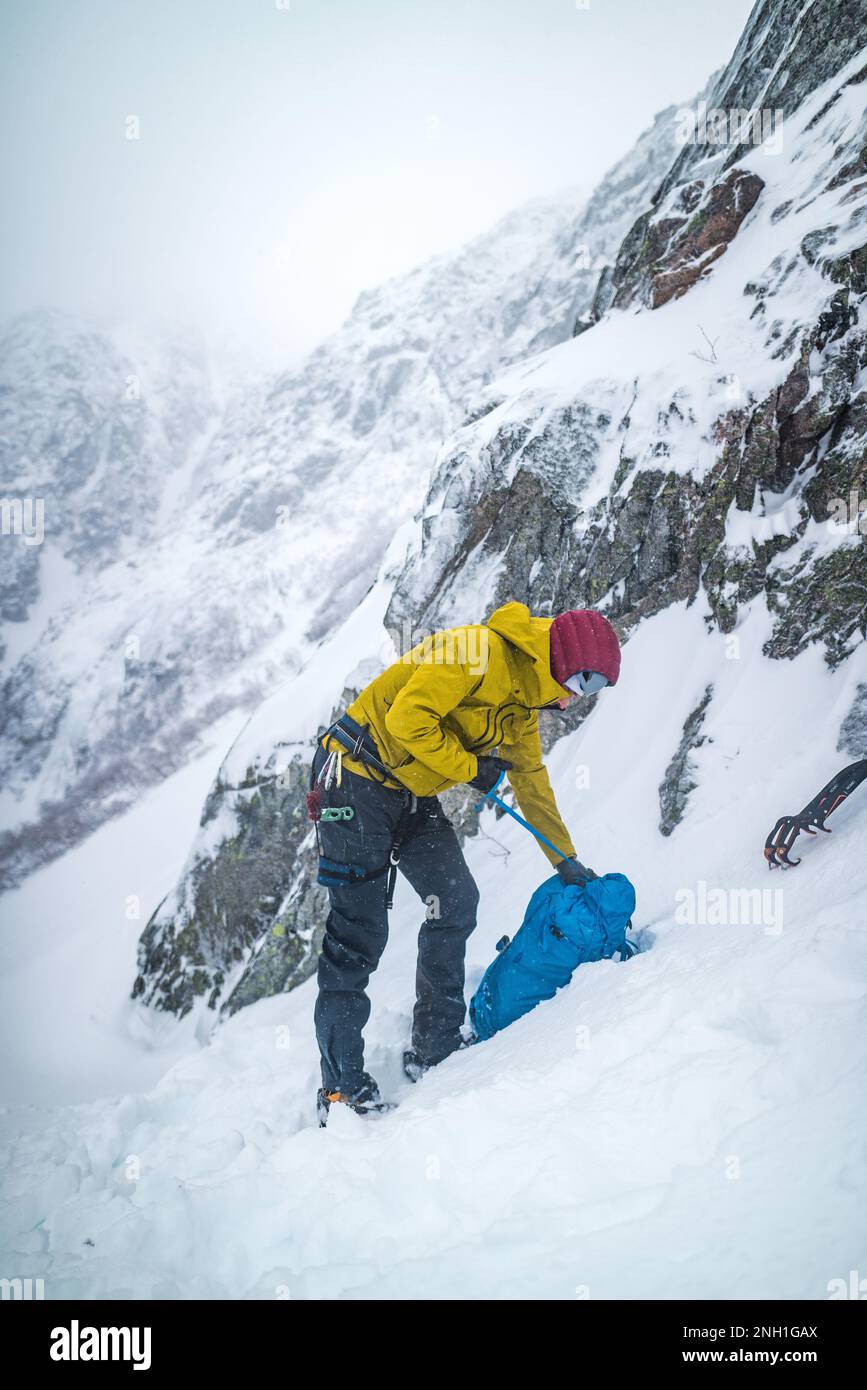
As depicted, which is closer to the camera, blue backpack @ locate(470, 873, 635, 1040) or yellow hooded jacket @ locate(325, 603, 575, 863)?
yellow hooded jacket @ locate(325, 603, 575, 863)

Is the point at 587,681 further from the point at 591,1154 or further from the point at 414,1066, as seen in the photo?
the point at 414,1066

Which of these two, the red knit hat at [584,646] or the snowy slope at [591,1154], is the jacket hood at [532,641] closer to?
the red knit hat at [584,646]

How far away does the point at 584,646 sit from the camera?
10.5ft

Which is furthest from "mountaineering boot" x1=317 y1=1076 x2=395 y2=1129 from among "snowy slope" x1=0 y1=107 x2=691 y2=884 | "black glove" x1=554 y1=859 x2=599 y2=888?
"snowy slope" x1=0 y1=107 x2=691 y2=884

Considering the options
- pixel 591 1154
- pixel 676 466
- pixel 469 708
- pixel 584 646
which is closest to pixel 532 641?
pixel 584 646

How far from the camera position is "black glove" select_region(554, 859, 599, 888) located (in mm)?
3635

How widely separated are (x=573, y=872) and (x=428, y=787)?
0.98 meters

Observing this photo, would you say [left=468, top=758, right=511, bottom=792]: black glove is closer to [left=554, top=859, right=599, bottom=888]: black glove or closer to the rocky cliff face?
[left=554, top=859, right=599, bottom=888]: black glove

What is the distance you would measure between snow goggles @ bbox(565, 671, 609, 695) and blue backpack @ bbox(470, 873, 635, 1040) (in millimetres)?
1129

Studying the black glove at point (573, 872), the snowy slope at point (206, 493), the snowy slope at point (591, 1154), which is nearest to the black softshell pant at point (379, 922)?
the snowy slope at point (591, 1154)

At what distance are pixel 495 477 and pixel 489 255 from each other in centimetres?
9992

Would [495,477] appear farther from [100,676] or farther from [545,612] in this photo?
[100,676]

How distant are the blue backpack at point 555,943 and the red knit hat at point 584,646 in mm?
1242

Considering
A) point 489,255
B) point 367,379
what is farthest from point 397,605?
point 489,255
